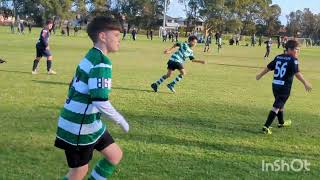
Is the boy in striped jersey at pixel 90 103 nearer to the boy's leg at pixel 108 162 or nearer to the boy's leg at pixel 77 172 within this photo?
the boy's leg at pixel 77 172

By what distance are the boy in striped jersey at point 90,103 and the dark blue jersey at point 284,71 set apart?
17.1ft

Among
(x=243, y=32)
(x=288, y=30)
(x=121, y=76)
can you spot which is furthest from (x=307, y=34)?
(x=121, y=76)

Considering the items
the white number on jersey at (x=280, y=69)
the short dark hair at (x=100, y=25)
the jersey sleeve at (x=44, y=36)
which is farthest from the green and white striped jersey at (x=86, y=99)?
the jersey sleeve at (x=44, y=36)

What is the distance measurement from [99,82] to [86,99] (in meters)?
0.24

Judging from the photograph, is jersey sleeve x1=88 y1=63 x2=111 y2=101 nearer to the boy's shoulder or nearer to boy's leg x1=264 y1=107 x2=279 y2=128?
the boy's shoulder

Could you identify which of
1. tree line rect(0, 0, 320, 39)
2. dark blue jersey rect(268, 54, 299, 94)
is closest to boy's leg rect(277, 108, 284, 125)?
dark blue jersey rect(268, 54, 299, 94)

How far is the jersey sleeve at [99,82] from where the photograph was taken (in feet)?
14.0

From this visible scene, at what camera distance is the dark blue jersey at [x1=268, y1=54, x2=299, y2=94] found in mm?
9031

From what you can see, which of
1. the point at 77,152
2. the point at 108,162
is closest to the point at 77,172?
the point at 77,152

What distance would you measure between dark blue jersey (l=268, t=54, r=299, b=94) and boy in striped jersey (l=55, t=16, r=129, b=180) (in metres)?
5.22

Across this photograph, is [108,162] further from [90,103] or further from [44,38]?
[44,38]

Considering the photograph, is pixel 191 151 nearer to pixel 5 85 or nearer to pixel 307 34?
pixel 5 85

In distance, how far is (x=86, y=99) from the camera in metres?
4.42

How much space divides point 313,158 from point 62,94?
23.2 feet
